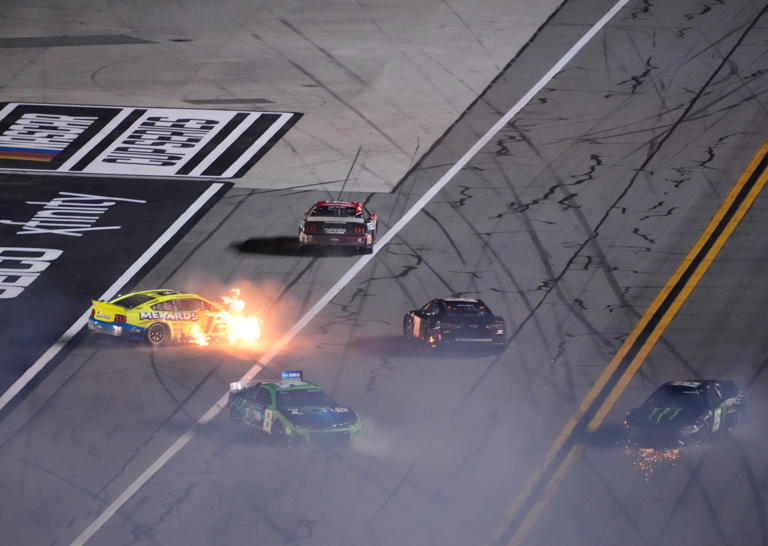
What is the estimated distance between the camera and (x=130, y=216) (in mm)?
43469

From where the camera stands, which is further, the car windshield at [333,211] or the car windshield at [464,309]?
the car windshield at [333,211]

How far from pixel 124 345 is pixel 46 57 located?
2423cm

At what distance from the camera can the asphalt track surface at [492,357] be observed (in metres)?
25.2

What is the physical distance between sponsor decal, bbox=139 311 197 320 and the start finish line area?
228 cm

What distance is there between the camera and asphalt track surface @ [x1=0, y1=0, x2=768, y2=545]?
2525 centimetres

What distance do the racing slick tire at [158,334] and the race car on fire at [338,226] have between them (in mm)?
6883

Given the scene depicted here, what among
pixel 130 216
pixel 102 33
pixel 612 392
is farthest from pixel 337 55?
pixel 612 392

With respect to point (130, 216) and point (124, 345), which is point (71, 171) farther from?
point (124, 345)

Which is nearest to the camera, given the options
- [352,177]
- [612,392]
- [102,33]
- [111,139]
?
[612,392]

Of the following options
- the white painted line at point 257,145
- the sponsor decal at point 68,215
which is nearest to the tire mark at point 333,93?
the white painted line at point 257,145

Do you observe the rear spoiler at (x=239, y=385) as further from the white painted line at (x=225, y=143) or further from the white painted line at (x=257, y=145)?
the white painted line at (x=225, y=143)

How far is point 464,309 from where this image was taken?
3447 cm

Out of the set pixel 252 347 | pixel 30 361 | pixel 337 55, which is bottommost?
pixel 30 361

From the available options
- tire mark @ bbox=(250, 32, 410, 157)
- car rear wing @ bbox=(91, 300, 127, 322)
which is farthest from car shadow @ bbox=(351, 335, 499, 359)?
tire mark @ bbox=(250, 32, 410, 157)
